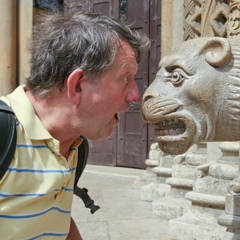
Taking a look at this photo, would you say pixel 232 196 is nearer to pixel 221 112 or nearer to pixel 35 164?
pixel 221 112

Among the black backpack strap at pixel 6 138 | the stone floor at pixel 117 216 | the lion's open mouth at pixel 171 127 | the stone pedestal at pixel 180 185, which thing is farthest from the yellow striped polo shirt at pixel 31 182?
the stone pedestal at pixel 180 185

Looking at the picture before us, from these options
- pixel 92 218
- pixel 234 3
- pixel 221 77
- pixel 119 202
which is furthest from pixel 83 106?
pixel 119 202

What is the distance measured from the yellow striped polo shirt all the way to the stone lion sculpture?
51cm

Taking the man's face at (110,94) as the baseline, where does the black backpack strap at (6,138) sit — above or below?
below

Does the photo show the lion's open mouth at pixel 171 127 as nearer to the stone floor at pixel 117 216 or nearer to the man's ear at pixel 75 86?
the man's ear at pixel 75 86

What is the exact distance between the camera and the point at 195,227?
2.60m

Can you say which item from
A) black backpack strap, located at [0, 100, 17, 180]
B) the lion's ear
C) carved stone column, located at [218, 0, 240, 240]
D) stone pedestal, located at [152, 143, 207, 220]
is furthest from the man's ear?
stone pedestal, located at [152, 143, 207, 220]

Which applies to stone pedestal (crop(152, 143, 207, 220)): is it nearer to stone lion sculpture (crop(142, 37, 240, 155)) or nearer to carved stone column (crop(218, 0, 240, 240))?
carved stone column (crop(218, 0, 240, 240))

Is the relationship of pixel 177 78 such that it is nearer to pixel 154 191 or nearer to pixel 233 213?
pixel 233 213

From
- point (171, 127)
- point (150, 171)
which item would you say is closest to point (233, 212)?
point (171, 127)

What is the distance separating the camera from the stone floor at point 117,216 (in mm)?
2873

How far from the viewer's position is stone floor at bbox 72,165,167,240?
2.87 m

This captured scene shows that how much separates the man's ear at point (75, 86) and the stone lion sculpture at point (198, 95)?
482 mm

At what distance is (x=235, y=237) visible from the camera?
2020 millimetres
